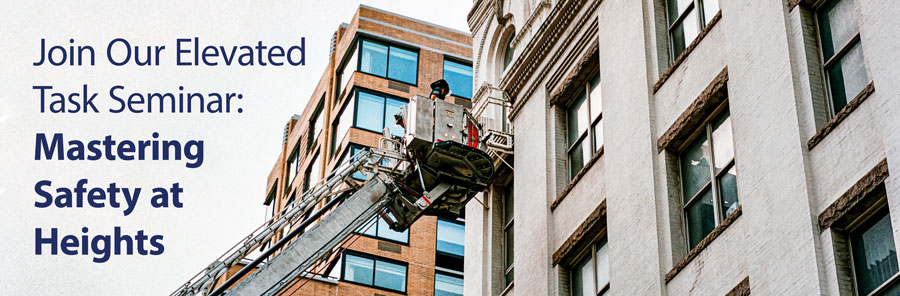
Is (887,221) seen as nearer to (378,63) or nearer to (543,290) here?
(543,290)

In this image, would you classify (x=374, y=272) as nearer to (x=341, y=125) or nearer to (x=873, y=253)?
(x=341, y=125)

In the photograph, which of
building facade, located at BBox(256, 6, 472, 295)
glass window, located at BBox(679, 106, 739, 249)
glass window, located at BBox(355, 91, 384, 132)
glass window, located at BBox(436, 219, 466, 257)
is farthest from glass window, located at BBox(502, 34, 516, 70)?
glass window, located at BBox(355, 91, 384, 132)

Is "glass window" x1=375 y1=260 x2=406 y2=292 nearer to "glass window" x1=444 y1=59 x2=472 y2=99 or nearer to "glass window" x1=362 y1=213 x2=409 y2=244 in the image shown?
"glass window" x1=362 y1=213 x2=409 y2=244

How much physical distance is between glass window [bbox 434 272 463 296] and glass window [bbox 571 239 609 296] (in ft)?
77.3

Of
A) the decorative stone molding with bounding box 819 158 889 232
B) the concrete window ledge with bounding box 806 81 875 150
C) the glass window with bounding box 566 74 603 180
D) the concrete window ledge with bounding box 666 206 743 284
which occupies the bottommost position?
the decorative stone molding with bounding box 819 158 889 232

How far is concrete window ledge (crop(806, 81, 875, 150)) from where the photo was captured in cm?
1681

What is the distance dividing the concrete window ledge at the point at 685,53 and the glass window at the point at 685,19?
0.28m

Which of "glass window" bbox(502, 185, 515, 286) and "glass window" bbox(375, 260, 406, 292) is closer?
"glass window" bbox(502, 185, 515, 286)

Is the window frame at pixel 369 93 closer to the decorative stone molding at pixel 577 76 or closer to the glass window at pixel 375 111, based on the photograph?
the glass window at pixel 375 111

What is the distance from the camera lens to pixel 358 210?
2756 centimetres

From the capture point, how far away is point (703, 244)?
64.7ft

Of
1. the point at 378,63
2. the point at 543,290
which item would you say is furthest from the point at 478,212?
the point at 378,63

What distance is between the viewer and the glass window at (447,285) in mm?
48219

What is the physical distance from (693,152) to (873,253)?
5474 millimetres
